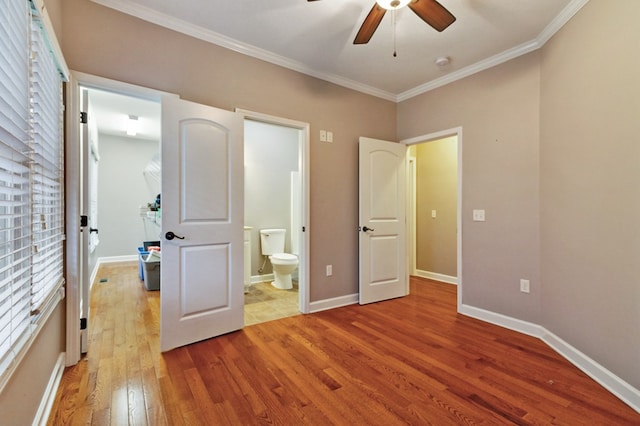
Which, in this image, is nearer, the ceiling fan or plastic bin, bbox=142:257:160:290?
the ceiling fan

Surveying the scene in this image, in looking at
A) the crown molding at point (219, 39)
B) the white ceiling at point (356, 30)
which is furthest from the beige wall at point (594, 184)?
the crown molding at point (219, 39)

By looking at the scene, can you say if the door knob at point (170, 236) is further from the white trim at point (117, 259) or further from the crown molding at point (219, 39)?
the white trim at point (117, 259)

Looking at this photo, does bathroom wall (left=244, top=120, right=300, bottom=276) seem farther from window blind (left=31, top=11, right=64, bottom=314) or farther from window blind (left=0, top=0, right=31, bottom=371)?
window blind (left=0, top=0, right=31, bottom=371)

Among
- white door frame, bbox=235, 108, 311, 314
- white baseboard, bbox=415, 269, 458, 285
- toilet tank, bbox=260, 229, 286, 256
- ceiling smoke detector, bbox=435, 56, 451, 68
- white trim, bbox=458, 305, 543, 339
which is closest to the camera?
white trim, bbox=458, 305, 543, 339

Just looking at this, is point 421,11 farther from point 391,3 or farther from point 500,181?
point 500,181

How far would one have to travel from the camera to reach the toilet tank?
14.3 ft

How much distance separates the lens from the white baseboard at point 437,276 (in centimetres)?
452

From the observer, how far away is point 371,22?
200 cm

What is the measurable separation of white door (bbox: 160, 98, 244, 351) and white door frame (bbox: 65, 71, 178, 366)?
1.73ft

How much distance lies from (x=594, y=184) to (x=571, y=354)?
124 cm

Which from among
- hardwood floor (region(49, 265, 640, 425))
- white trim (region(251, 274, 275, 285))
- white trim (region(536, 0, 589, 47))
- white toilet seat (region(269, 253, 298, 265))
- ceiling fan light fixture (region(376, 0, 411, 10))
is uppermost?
white trim (region(536, 0, 589, 47))

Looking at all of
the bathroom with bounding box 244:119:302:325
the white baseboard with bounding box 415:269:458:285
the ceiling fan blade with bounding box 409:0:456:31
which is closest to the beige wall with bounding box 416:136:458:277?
the white baseboard with bounding box 415:269:458:285

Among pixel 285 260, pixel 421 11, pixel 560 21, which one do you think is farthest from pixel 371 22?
pixel 285 260

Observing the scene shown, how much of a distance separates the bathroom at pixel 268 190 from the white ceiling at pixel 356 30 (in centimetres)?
146
